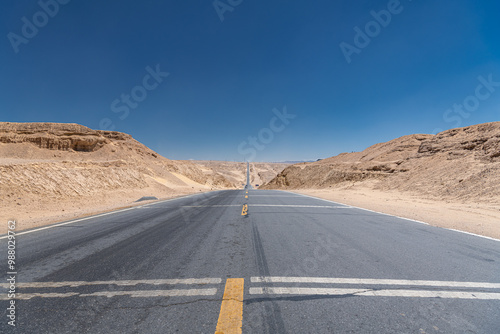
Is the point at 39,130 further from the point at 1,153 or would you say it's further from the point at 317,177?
the point at 317,177

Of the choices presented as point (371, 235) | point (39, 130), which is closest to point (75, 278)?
point (371, 235)

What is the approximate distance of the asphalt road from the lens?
2311 mm

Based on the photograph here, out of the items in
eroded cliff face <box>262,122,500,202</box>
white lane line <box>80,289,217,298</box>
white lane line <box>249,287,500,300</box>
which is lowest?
white lane line <box>249,287,500,300</box>

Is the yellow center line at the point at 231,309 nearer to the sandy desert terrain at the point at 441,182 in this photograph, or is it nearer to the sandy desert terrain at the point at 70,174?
the sandy desert terrain at the point at 441,182

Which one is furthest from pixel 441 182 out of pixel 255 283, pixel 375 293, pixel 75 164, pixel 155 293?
pixel 75 164

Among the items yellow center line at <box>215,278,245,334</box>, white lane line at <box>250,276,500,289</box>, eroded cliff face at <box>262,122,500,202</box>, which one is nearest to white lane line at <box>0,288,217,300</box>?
yellow center line at <box>215,278,245,334</box>

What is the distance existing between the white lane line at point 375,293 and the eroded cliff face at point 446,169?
14.9m

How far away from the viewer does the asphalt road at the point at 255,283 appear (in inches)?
91.0

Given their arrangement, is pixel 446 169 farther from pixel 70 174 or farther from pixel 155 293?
pixel 70 174

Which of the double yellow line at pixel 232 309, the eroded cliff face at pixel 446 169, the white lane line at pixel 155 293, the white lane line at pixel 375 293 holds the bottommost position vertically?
the white lane line at pixel 375 293

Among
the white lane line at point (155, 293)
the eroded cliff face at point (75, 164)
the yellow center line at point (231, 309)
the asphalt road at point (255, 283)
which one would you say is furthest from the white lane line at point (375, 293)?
the eroded cliff face at point (75, 164)

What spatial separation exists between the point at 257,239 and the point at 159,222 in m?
3.87

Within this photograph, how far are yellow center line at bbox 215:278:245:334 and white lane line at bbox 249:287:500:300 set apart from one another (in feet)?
0.67

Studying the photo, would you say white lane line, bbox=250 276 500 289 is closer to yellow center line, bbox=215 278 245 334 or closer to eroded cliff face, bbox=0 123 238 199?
yellow center line, bbox=215 278 245 334
